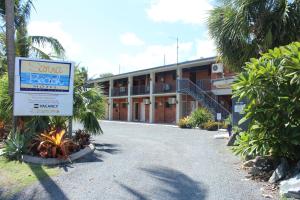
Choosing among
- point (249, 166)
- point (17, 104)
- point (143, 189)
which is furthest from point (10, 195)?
point (249, 166)

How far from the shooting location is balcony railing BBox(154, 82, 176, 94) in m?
32.7

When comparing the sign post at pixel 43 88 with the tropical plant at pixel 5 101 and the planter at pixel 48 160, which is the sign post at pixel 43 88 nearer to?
the tropical plant at pixel 5 101

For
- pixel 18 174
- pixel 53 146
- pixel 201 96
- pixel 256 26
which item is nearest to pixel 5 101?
pixel 53 146

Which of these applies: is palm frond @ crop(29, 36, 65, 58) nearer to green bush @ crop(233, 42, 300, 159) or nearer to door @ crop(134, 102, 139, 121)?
green bush @ crop(233, 42, 300, 159)

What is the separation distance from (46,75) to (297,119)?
23.5 ft

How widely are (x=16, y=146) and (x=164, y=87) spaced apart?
23954 mm

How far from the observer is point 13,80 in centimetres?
1166

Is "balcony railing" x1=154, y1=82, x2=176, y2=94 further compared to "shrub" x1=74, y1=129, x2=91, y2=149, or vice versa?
"balcony railing" x1=154, y1=82, x2=176, y2=94

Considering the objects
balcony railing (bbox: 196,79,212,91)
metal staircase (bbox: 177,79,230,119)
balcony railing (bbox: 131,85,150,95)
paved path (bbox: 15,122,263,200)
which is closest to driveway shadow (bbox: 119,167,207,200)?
paved path (bbox: 15,122,263,200)

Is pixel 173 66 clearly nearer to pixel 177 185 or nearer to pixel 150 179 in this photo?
pixel 150 179

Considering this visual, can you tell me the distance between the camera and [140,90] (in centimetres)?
3694

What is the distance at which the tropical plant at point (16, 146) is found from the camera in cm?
995

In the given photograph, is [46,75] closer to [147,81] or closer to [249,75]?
[249,75]

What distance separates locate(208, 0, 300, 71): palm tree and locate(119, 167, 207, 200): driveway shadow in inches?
204
